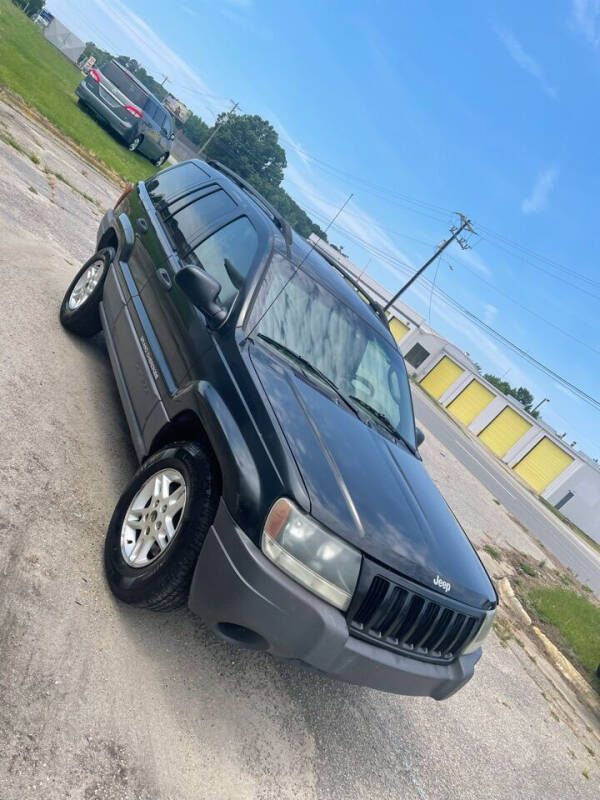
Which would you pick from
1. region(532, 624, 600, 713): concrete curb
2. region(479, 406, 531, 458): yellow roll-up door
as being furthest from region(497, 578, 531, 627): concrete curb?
region(479, 406, 531, 458): yellow roll-up door

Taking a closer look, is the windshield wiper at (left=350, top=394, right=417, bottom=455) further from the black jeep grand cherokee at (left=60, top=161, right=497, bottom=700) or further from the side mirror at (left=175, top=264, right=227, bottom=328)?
the side mirror at (left=175, top=264, right=227, bottom=328)

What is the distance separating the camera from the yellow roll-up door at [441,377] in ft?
143

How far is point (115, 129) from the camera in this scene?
18.7 metres

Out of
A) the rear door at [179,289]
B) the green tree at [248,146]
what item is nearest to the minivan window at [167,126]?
the rear door at [179,289]

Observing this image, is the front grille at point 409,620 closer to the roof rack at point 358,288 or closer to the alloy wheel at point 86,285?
the roof rack at point 358,288

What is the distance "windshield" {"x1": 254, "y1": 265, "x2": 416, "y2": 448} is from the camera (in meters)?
3.56

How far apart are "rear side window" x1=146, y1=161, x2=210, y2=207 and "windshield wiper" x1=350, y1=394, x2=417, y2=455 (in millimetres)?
2643

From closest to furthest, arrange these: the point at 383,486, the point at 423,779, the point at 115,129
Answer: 1. the point at 383,486
2. the point at 423,779
3. the point at 115,129

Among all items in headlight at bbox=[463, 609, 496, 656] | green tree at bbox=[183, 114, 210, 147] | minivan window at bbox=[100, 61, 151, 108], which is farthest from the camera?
green tree at bbox=[183, 114, 210, 147]

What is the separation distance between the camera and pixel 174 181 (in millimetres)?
5414

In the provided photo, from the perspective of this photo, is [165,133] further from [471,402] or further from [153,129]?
[471,402]

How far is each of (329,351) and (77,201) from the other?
864cm

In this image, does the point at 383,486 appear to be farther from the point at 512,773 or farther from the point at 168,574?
the point at 512,773

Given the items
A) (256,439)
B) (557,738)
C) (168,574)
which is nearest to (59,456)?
(168,574)
